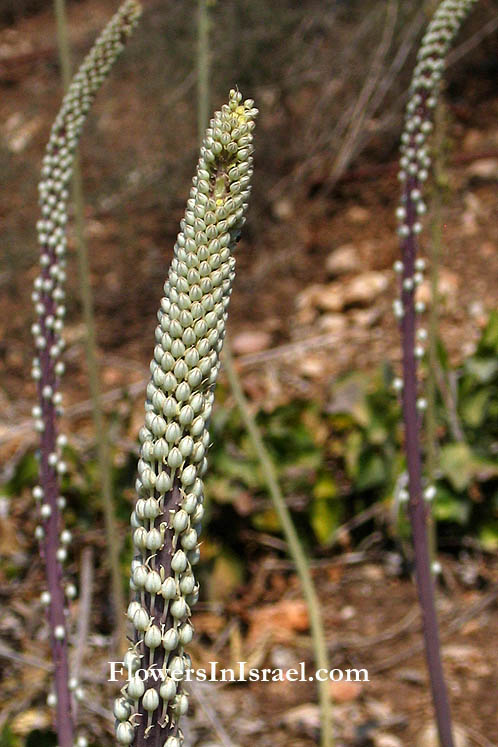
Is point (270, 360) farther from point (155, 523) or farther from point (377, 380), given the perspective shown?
point (155, 523)

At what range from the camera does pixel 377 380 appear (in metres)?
3.19

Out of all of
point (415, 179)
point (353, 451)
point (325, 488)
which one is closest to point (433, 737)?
point (325, 488)

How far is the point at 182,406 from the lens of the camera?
2.68ft

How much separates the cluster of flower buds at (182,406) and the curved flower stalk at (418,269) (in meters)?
0.78

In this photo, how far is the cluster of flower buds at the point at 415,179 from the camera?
1.54 meters

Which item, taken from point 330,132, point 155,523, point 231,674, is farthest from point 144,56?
point 155,523

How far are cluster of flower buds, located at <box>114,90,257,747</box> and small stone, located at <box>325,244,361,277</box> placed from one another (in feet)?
11.7

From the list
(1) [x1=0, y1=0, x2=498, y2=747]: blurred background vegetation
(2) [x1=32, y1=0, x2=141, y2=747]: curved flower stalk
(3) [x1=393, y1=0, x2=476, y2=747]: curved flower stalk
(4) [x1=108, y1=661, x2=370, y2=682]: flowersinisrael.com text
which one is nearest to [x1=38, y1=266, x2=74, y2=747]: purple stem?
(2) [x1=32, y1=0, x2=141, y2=747]: curved flower stalk

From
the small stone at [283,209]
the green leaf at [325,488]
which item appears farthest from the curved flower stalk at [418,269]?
the small stone at [283,209]

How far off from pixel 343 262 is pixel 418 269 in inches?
112

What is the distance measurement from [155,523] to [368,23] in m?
4.54

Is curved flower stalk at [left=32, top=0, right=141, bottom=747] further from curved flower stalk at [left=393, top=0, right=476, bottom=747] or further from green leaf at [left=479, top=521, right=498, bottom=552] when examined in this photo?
green leaf at [left=479, top=521, right=498, bottom=552]

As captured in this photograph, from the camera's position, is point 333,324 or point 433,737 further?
point 333,324

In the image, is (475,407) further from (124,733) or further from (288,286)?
(124,733)
